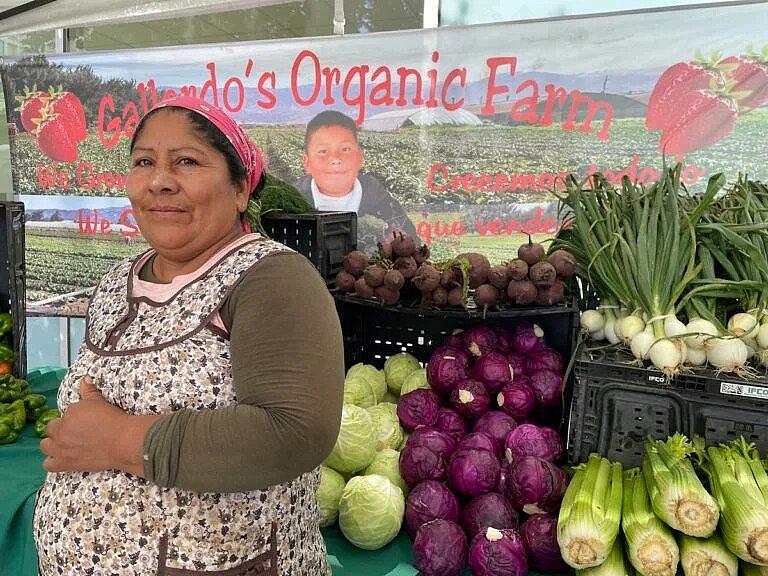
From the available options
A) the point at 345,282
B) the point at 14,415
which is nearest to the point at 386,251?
the point at 345,282

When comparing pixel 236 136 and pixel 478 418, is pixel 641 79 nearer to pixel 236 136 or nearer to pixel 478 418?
pixel 478 418

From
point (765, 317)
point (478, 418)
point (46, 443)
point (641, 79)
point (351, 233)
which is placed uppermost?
point (641, 79)

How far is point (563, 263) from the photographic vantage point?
89.0 inches

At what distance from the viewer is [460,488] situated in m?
1.91

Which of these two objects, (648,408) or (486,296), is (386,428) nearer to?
(486,296)

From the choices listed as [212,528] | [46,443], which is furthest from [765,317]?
[46,443]

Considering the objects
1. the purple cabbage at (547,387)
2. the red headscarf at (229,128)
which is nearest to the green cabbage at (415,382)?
the purple cabbage at (547,387)

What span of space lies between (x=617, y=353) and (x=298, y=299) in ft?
4.37

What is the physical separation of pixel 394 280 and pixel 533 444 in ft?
2.67

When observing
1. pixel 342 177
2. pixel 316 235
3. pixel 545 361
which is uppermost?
pixel 342 177

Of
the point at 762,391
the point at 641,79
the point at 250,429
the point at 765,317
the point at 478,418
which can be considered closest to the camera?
the point at 250,429

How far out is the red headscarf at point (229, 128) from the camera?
1235mm

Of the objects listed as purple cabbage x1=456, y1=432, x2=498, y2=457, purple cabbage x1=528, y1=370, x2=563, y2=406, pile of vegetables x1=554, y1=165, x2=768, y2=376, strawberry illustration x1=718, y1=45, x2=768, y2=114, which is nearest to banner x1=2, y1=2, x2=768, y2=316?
strawberry illustration x1=718, y1=45, x2=768, y2=114

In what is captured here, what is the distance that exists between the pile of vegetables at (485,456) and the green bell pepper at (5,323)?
82.1 inches
